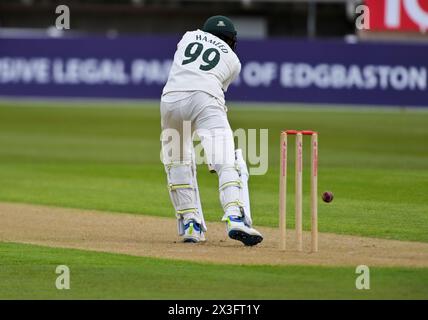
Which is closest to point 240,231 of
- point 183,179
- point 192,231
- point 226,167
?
point 226,167

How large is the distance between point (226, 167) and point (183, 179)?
0.73m

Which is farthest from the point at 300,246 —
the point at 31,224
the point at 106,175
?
the point at 106,175

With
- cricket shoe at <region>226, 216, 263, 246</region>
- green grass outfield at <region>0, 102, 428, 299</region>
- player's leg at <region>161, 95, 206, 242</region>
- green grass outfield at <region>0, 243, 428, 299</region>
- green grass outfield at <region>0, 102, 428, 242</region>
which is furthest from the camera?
green grass outfield at <region>0, 102, 428, 242</region>

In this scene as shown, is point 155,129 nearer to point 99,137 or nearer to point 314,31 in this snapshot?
point 99,137

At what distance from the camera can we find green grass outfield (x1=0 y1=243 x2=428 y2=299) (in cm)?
832

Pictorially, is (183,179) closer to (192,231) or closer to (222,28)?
(192,231)

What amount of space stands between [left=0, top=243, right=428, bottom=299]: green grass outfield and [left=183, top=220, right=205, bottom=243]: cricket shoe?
46.2 inches

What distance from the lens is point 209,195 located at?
16.2m

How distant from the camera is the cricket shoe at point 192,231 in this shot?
1116cm

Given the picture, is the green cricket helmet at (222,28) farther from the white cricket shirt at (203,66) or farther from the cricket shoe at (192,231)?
the cricket shoe at (192,231)

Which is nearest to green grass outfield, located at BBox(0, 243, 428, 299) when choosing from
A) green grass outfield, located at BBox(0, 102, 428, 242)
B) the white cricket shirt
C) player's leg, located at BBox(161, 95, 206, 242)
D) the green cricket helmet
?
player's leg, located at BBox(161, 95, 206, 242)

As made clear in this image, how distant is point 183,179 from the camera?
11.2 meters

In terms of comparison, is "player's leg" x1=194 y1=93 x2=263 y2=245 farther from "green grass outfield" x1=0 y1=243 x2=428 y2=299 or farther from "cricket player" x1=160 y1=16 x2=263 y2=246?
"green grass outfield" x1=0 y1=243 x2=428 y2=299

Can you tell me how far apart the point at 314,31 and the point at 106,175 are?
111ft
